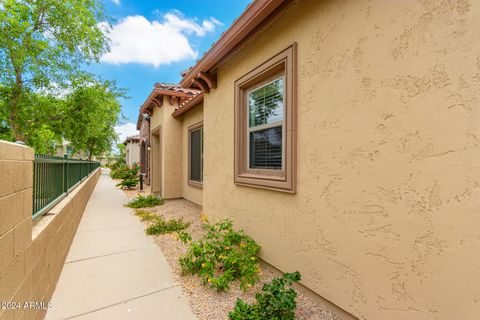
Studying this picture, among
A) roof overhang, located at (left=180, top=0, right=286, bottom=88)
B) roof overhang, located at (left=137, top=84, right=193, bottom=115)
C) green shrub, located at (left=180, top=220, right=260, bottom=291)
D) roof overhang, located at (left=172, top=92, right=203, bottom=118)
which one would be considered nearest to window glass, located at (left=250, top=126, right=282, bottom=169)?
green shrub, located at (left=180, top=220, right=260, bottom=291)

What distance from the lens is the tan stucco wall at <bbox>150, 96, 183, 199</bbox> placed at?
841cm

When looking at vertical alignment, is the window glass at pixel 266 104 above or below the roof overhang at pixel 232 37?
below

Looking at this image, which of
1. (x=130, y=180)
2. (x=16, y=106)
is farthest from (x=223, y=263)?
(x=16, y=106)

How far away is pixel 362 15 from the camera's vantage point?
210 cm

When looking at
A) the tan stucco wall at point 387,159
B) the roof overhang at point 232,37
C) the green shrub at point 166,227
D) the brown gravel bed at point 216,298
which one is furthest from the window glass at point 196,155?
the tan stucco wall at point 387,159

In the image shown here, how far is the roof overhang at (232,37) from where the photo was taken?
9.50ft

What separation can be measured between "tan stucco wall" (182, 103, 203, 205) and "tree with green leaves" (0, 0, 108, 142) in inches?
Answer: 224

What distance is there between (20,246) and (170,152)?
6.91 m

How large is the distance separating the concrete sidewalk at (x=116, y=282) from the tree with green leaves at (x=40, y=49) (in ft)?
25.5

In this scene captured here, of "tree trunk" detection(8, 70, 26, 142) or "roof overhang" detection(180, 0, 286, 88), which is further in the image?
"tree trunk" detection(8, 70, 26, 142)

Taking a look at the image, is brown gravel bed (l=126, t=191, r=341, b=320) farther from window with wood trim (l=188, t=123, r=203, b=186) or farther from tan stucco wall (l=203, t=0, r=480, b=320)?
window with wood trim (l=188, t=123, r=203, b=186)

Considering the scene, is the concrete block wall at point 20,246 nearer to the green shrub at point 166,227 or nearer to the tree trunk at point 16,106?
the green shrub at point 166,227

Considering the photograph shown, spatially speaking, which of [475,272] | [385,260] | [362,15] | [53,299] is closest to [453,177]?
[475,272]

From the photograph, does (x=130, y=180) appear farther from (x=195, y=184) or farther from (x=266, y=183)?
(x=266, y=183)
